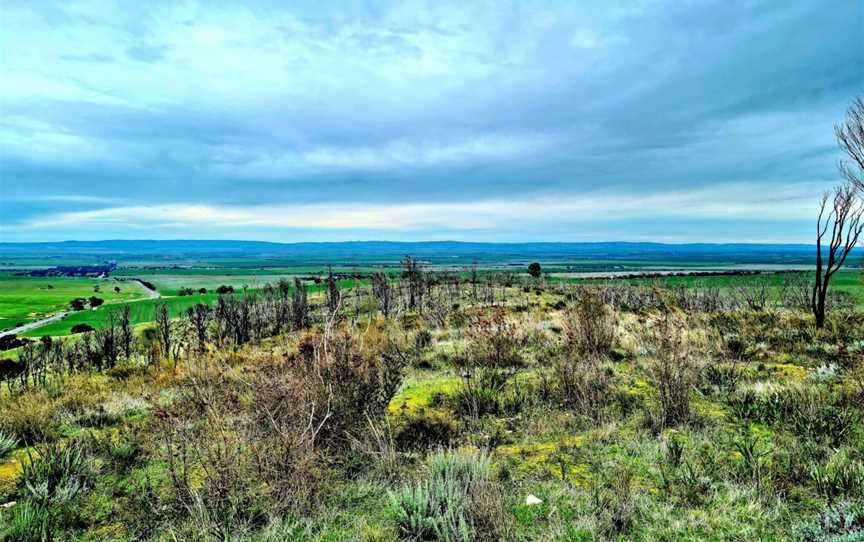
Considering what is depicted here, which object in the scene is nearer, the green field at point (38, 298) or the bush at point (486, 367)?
the bush at point (486, 367)

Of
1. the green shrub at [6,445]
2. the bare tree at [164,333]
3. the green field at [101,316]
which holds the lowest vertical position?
the green field at [101,316]

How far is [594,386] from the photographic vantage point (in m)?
8.17

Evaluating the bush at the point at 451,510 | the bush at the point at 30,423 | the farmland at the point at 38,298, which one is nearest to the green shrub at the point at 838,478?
the bush at the point at 451,510

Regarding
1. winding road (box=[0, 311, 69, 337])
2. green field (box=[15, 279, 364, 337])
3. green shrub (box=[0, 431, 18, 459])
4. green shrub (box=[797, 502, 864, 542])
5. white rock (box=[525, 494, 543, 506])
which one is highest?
green shrub (box=[797, 502, 864, 542])

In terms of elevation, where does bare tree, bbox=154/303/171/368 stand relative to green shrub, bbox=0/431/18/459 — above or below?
below

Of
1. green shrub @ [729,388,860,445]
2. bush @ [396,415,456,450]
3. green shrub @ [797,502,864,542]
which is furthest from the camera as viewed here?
bush @ [396,415,456,450]

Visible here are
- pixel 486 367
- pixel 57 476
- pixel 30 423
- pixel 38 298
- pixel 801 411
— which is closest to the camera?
pixel 57 476

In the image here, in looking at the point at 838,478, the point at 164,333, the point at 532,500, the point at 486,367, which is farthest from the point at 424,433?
the point at 164,333

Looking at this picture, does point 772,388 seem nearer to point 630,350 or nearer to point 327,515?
point 630,350

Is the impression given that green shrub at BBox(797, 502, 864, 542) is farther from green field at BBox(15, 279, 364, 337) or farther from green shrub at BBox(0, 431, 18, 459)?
green field at BBox(15, 279, 364, 337)

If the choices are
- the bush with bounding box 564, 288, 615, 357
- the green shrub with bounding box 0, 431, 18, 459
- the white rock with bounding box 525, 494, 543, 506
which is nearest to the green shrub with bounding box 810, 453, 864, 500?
the white rock with bounding box 525, 494, 543, 506

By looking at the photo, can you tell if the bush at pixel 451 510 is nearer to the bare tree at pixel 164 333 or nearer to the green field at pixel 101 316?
the bare tree at pixel 164 333

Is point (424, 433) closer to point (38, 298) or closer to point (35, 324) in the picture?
point (35, 324)

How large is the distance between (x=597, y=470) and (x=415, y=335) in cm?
1289
